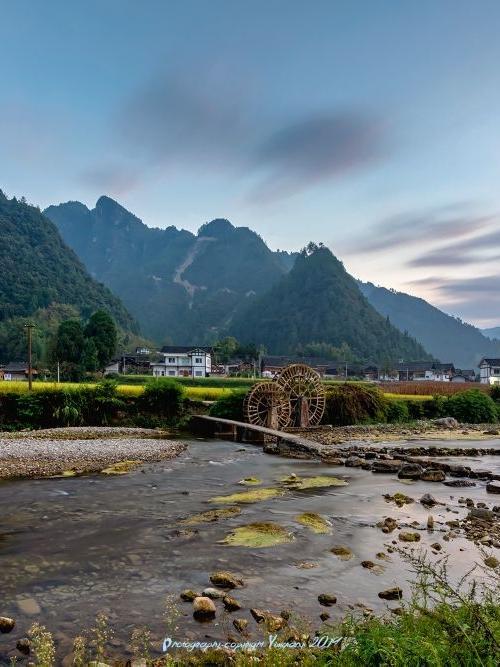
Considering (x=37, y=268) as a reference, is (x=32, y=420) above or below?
below

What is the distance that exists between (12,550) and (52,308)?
12133 cm

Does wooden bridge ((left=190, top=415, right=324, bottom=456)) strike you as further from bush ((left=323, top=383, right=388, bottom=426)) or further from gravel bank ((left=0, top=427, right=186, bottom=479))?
bush ((left=323, top=383, right=388, bottom=426))

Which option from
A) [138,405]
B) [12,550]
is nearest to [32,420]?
[138,405]

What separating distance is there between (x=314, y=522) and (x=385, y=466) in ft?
24.9

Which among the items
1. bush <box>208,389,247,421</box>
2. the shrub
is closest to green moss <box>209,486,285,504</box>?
bush <box>208,389,247,421</box>

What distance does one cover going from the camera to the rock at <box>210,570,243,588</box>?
686cm

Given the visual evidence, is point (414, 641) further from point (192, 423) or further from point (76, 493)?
point (192, 423)

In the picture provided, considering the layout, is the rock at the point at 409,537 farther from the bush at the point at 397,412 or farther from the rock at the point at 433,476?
the bush at the point at 397,412

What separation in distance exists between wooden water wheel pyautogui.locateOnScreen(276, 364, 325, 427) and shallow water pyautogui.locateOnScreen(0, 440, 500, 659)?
16.8 m

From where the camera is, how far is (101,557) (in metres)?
7.94

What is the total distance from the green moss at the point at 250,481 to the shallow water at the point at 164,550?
1.12 feet

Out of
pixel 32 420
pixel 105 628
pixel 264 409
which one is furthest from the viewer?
pixel 264 409

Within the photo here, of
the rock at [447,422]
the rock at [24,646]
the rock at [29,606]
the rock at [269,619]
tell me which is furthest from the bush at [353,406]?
the rock at [24,646]

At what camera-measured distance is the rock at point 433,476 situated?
50.0 feet
